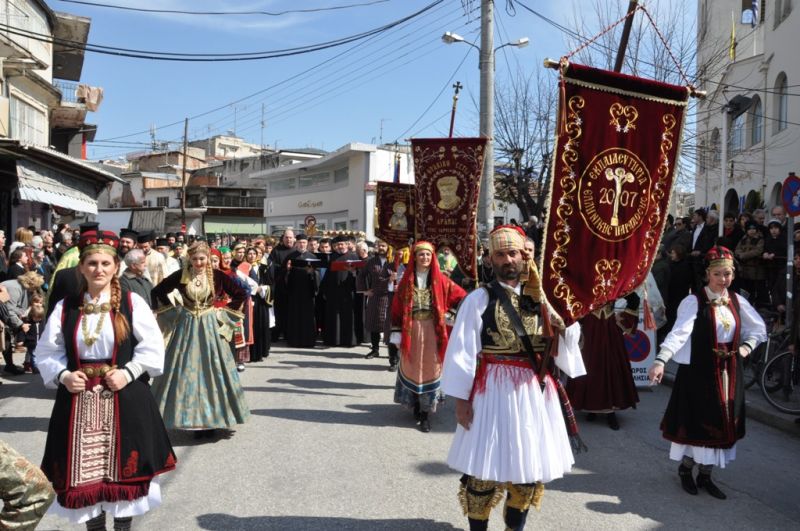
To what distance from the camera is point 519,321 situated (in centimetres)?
364

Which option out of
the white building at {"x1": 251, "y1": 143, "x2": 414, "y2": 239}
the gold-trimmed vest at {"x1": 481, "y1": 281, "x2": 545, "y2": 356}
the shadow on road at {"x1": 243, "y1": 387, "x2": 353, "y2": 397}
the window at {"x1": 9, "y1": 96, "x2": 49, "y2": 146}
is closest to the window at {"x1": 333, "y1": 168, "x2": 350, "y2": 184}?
the white building at {"x1": 251, "y1": 143, "x2": 414, "y2": 239}

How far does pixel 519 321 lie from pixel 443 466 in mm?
2348

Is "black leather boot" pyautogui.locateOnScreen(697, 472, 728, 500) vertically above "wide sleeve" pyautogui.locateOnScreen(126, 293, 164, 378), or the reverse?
"wide sleeve" pyautogui.locateOnScreen(126, 293, 164, 378)

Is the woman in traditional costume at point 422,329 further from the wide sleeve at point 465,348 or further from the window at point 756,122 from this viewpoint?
Result: the window at point 756,122

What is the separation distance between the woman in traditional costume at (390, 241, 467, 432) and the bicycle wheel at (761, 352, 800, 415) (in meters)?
3.70

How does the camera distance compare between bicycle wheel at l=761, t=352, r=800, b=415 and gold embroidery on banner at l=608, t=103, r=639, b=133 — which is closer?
gold embroidery on banner at l=608, t=103, r=639, b=133

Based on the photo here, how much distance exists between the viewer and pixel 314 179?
44.9m

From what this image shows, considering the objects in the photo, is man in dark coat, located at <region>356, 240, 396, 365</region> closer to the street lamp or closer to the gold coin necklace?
the street lamp

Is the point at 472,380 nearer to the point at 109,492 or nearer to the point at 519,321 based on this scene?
the point at 519,321

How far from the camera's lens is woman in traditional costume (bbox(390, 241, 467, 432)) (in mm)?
6828

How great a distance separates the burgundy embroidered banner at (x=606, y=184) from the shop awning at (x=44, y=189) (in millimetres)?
13748

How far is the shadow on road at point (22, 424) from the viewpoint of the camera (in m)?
6.57

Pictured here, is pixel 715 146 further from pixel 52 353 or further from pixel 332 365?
pixel 52 353

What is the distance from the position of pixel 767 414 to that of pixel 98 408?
6661 millimetres
